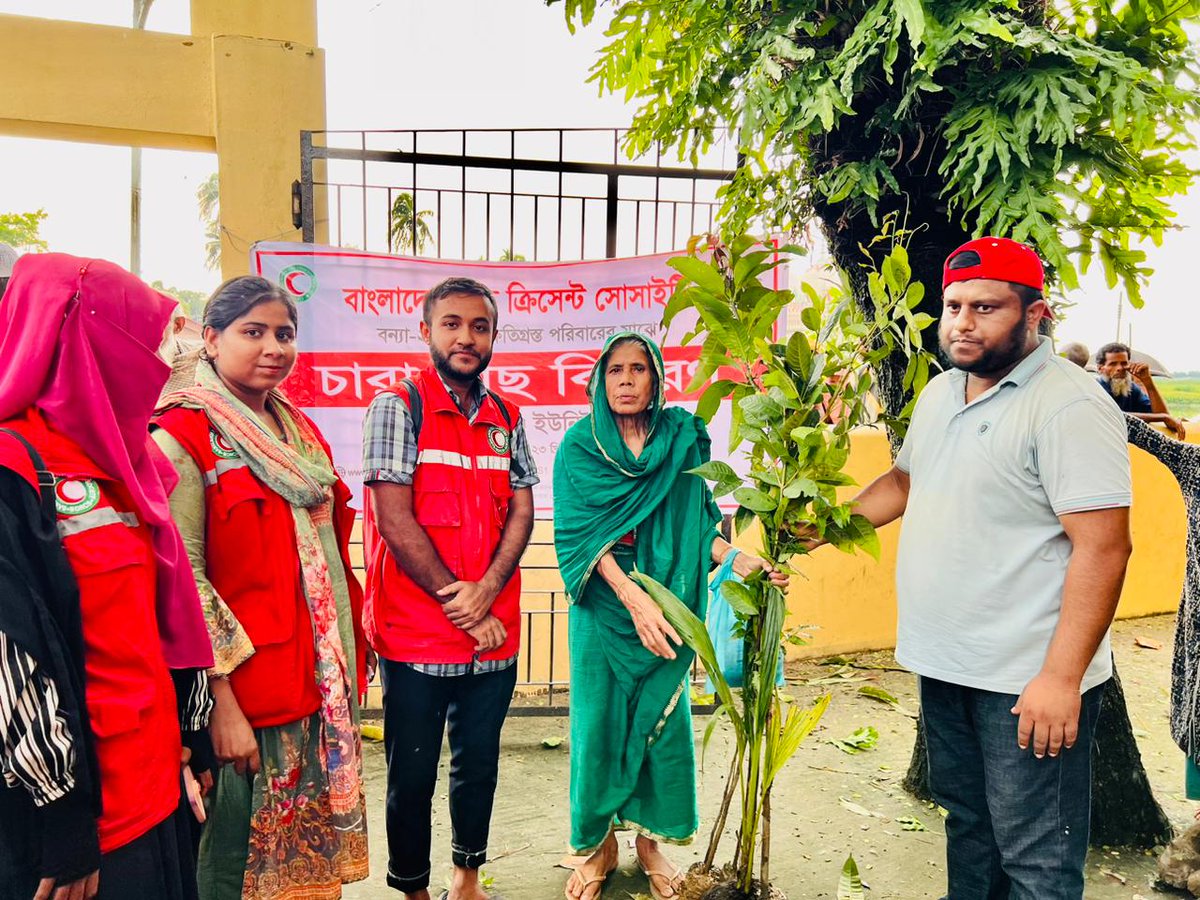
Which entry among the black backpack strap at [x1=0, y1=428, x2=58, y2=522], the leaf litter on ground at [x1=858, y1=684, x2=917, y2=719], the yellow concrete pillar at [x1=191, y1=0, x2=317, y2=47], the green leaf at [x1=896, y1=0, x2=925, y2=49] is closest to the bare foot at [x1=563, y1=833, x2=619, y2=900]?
the black backpack strap at [x1=0, y1=428, x2=58, y2=522]

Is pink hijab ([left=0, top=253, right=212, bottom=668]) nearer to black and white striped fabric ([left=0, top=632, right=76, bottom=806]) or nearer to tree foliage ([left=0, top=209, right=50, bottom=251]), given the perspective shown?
black and white striped fabric ([left=0, top=632, right=76, bottom=806])

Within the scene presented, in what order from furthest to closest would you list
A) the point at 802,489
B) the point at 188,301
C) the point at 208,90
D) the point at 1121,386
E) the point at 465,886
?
1. the point at 188,301
2. the point at 1121,386
3. the point at 208,90
4. the point at 465,886
5. the point at 802,489

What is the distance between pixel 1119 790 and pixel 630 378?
240cm

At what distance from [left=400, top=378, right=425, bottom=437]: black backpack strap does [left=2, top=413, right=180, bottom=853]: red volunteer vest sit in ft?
3.01

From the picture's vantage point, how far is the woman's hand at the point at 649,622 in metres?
2.45

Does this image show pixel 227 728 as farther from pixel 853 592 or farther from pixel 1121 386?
pixel 1121 386

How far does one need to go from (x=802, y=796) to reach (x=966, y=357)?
87.6 inches

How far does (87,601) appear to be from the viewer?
140 cm

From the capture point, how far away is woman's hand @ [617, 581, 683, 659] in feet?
8.03

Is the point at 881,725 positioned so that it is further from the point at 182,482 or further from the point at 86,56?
the point at 86,56

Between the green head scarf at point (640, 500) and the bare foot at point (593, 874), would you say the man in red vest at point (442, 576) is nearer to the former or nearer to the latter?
the green head scarf at point (640, 500)

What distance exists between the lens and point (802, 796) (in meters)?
3.41

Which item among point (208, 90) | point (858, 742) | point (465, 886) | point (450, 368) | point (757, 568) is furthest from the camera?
point (208, 90)

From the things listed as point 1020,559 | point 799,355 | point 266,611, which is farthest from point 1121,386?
point 266,611
